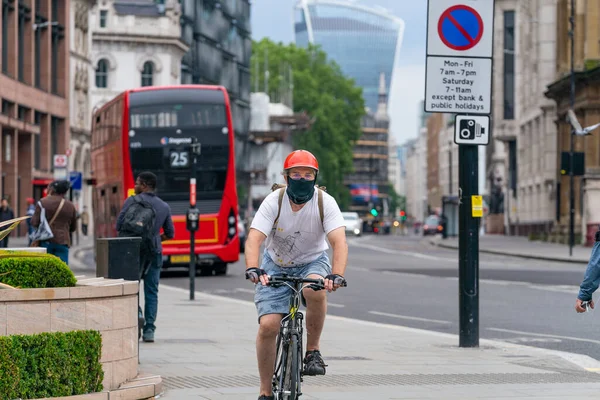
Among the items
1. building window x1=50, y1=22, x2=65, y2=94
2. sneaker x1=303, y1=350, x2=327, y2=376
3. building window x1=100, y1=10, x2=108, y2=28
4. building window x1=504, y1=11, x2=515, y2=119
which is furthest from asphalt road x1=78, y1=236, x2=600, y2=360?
building window x1=100, y1=10, x2=108, y2=28

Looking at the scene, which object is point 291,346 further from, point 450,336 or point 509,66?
point 509,66

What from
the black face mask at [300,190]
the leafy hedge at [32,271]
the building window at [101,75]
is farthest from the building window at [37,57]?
the black face mask at [300,190]

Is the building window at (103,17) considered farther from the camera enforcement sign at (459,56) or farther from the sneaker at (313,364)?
the sneaker at (313,364)

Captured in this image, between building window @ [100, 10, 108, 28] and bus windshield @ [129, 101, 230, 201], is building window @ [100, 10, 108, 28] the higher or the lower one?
the higher one

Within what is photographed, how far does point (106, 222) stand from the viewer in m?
37.7

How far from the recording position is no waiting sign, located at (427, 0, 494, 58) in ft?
50.2

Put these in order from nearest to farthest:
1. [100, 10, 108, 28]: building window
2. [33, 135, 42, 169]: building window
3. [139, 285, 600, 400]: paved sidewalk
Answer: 1. [139, 285, 600, 400]: paved sidewalk
2. [33, 135, 42, 169]: building window
3. [100, 10, 108, 28]: building window

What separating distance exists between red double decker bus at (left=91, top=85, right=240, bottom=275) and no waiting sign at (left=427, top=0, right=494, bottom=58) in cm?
1908

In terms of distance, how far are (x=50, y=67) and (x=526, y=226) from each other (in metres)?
31.6

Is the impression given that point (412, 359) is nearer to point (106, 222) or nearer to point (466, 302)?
point (466, 302)

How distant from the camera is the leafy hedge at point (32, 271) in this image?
31.8 ft

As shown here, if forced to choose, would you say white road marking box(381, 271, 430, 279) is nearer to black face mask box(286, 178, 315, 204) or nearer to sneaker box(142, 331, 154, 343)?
sneaker box(142, 331, 154, 343)

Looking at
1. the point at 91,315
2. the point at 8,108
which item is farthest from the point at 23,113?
the point at 91,315

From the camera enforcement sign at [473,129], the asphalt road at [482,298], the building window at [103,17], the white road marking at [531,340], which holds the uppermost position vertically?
the building window at [103,17]
